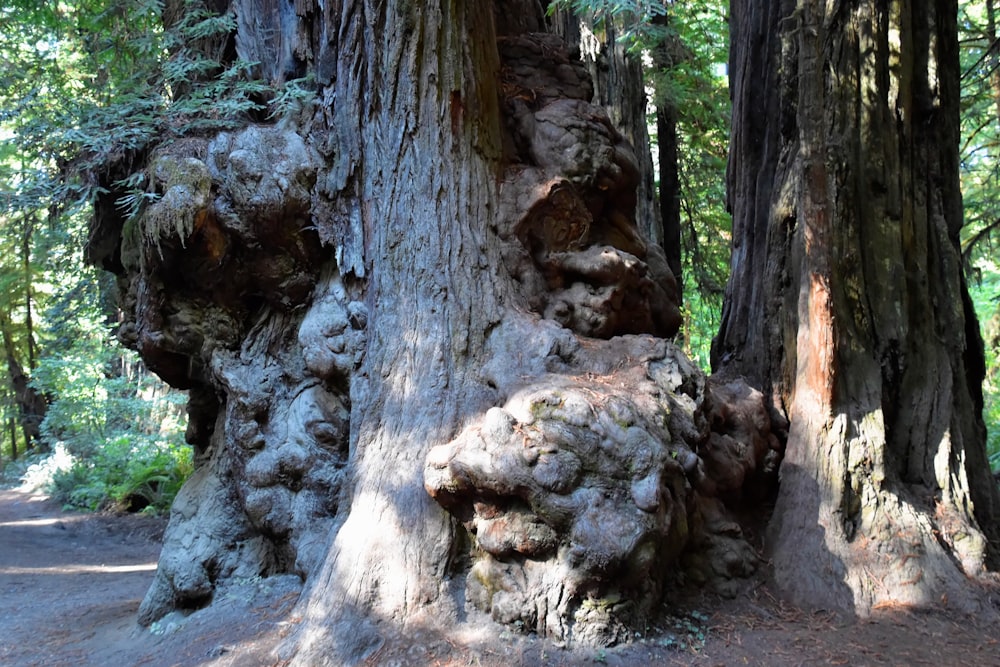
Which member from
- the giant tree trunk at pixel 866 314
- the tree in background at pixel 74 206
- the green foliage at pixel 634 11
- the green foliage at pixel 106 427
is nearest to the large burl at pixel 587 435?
the giant tree trunk at pixel 866 314

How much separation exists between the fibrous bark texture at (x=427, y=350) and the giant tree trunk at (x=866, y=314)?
1.54ft

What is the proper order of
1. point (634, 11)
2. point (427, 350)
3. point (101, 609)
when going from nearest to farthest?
point (427, 350)
point (634, 11)
point (101, 609)

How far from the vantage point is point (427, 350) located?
15.9ft

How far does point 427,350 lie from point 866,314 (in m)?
3.17

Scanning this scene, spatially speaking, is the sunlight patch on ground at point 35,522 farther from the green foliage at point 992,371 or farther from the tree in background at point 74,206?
the green foliage at point 992,371

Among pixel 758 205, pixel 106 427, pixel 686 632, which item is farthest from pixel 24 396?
pixel 686 632

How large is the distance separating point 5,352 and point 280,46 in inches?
999

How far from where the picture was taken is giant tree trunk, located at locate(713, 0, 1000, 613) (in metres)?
4.71

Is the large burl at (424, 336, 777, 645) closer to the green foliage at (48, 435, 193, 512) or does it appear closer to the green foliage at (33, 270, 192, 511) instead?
the green foliage at (48, 435, 193, 512)

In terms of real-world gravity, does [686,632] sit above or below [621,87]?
below

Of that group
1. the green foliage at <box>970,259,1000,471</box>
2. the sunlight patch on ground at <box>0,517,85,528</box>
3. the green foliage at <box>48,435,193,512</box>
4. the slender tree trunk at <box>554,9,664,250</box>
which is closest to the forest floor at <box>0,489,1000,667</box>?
the green foliage at <box>970,259,1000,471</box>

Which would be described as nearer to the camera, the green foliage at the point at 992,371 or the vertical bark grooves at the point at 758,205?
the vertical bark grooves at the point at 758,205

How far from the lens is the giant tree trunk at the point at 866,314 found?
4.71 metres

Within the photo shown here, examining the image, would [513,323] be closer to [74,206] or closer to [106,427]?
[74,206]
